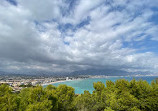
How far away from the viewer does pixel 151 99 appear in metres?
17.5

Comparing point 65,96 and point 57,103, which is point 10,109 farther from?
point 65,96

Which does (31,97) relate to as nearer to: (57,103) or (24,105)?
(24,105)

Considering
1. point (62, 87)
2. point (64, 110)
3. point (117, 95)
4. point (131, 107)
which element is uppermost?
point (62, 87)

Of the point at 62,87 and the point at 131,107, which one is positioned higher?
the point at 62,87

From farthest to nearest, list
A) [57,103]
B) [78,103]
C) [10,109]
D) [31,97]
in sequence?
[78,103], [57,103], [31,97], [10,109]

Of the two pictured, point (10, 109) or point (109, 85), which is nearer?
point (10, 109)

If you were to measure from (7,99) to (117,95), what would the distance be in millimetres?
19333

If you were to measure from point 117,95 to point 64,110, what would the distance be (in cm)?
1120

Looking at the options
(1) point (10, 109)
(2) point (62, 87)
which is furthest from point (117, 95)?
(1) point (10, 109)

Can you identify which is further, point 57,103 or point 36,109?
point 57,103

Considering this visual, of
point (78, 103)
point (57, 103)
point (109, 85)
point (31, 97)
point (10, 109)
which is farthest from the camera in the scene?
point (109, 85)

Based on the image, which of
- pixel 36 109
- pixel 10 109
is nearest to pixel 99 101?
pixel 36 109

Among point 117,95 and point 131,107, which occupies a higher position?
point 117,95

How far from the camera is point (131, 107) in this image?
16797 mm
